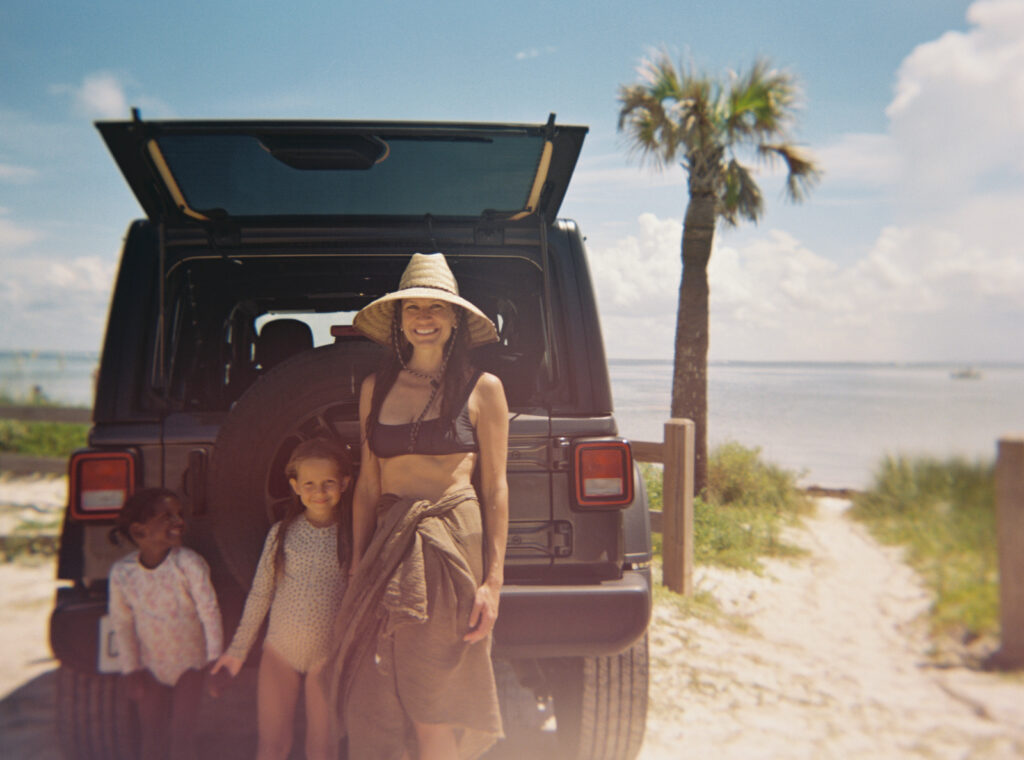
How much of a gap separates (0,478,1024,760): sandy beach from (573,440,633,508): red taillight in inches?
55.4

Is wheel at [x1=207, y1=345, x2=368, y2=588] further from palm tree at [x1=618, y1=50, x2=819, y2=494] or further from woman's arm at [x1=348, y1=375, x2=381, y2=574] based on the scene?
palm tree at [x1=618, y1=50, x2=819, y2=494]

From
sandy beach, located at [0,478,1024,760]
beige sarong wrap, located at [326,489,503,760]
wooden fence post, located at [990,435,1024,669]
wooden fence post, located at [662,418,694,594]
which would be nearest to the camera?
beige sarong wrap, located at [326,489,503,760]

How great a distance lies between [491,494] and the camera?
2.09 meters

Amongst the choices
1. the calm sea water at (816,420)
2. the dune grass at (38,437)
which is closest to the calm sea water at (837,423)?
the calm sea water at (816,420)

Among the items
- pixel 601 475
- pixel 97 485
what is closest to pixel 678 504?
pixel 601 475

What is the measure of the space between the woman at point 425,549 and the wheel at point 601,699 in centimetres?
62

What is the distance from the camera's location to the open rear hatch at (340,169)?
231cm

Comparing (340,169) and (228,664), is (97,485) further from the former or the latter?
(340,169)

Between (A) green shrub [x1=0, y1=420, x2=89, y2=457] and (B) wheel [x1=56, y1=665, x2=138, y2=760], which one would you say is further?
(A) green shrub [x1=0, y1=420, x2=89, y2=457]

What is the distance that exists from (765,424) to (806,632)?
19903mm

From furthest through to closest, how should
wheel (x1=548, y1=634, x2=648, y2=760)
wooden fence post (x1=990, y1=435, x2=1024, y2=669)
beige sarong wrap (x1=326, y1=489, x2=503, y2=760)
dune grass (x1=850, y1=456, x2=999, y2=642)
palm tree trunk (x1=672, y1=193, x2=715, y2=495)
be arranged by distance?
palm tree trunk (x1=672, y1=193, x2=715, y2=495)
dune grass (x1=850, y1=456, x2=999, y2=642)
wooden fence post (x1=990, y1=435, x2=1024, y2=669)
wheel (x1=548, y1=634, x2=648, y2=760)
beige sarong wrap (x1=326, y1=489, x2=503, y2=760)

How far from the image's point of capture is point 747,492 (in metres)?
9.93

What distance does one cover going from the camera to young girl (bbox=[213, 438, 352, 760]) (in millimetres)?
2182

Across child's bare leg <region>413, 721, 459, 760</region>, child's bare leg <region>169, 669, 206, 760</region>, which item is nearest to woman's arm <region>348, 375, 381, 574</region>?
child's bare leg <region>413, 721, 459, 760</region>
